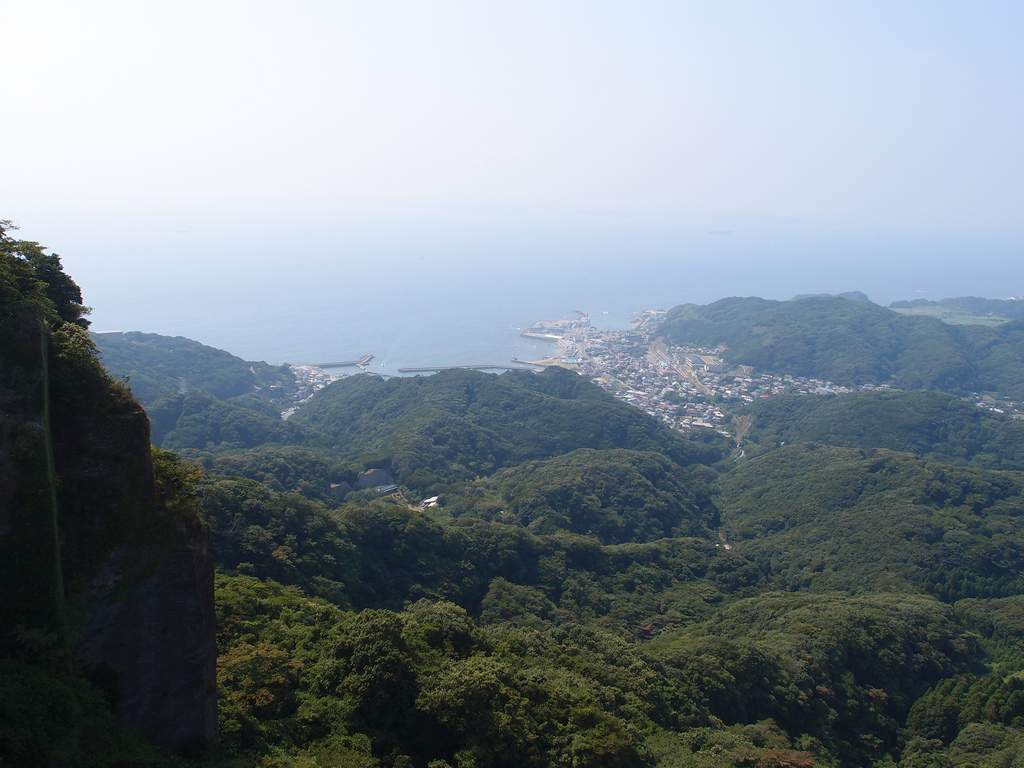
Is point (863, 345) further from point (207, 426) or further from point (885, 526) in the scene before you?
point (207, 426)

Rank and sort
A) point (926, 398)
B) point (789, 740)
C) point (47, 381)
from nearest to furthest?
1. point (47, 381)
2. point (789, 740)
3. point (926, 398)

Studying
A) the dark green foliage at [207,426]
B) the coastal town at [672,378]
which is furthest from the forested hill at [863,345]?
the dark green foliage at [207,426]

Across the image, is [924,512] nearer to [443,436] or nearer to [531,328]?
[443,436]

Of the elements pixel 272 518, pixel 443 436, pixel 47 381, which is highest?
pixel 47 381

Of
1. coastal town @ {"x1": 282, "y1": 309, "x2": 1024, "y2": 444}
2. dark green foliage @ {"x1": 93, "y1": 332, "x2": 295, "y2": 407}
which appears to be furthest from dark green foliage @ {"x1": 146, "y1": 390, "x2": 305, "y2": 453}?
coastal town @ {"x1": 282, "y1": 309, "x2": 1024, "y2": 444}

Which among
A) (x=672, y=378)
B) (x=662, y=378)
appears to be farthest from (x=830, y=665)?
(x=672, y=378)

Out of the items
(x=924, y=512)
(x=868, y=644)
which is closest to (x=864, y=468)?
(x=924, y=512)

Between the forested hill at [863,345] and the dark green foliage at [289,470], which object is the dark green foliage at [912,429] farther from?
the dark green foliage at [289,470]
